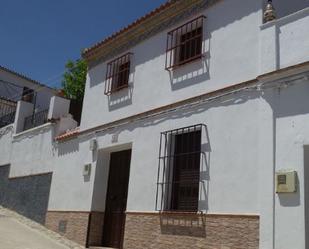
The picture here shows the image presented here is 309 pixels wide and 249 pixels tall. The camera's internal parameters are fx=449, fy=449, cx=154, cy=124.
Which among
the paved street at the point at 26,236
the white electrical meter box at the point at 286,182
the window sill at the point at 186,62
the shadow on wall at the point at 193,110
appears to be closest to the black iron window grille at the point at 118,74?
the shadow on wall at the point at 193,110

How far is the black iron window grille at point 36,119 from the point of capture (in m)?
15.0

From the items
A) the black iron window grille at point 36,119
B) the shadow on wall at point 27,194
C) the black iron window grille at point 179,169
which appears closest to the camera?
the black iron window grille at point 179,169

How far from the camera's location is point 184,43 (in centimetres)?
954

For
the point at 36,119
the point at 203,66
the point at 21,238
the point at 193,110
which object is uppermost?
the point at 36,119

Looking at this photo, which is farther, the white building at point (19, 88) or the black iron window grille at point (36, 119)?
the white building at point (19, 88)

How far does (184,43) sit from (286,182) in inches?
163

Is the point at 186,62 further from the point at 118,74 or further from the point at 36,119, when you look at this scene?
the point at 36,119

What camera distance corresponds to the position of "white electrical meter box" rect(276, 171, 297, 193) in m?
6.46

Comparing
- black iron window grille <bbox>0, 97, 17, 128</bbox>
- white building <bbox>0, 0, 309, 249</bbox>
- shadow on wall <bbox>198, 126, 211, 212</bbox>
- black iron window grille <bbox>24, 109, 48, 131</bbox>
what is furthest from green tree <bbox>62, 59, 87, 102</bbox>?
shadow on wall <bbox>198, 126, 211, 212</bbox>

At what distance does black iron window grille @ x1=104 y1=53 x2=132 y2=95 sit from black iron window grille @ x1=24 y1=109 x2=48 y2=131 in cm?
393

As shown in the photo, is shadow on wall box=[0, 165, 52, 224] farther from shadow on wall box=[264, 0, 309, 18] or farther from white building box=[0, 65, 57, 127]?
white building box=[0, 65, 57, 127]

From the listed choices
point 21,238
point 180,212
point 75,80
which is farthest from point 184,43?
point 75,80

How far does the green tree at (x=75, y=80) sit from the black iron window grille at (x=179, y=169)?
607 inches

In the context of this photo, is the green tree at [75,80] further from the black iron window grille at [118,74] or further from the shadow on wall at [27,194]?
the black iron window grille at [118,74]
